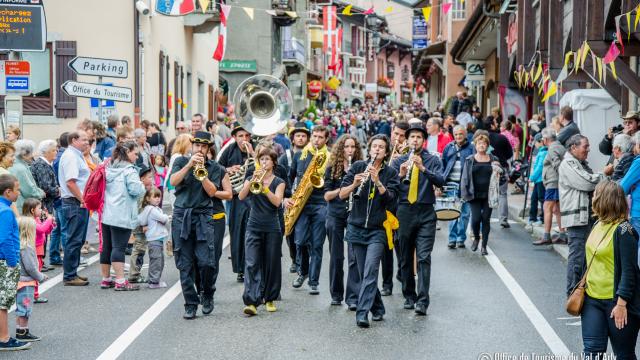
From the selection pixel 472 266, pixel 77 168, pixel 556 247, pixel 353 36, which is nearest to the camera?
pixel 77 168

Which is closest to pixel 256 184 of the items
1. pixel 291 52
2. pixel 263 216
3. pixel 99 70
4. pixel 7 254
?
pixel 263 216

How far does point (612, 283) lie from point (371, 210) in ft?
10.4

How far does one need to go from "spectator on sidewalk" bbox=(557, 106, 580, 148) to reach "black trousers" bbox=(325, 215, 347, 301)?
5.74 meters

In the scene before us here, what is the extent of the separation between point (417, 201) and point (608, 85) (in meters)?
6.89

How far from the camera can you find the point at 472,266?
13078mm

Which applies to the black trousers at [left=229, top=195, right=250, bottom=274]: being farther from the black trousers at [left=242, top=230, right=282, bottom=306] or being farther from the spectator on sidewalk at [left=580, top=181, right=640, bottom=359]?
the spectator on sidewalk at [left=580, top=181, right=640, bottom=359]

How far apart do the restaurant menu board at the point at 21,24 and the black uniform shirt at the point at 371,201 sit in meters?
6.99

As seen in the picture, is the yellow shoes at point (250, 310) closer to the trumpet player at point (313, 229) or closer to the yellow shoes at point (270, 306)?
the yellow shoes at point (270, 306)

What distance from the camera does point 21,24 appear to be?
14758 mm

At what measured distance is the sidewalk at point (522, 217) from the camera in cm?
1444

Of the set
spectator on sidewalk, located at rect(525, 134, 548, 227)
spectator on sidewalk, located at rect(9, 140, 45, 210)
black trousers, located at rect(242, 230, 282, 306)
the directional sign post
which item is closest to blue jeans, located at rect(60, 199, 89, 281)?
spectator on sidewalk, located at rect(9, 140, 45, 210)

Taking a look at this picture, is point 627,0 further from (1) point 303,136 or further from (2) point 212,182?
(2) point 212,182

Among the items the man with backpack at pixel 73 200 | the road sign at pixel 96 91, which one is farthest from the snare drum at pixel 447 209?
the road sign at pixel 96 91

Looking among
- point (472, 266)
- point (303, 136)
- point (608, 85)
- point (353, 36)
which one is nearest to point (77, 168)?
point (303, 136)
